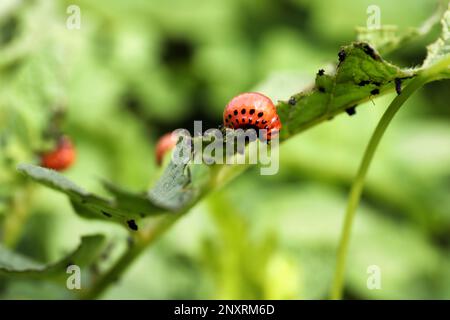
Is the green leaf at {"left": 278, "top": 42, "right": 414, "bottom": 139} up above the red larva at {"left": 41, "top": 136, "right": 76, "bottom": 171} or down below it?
below

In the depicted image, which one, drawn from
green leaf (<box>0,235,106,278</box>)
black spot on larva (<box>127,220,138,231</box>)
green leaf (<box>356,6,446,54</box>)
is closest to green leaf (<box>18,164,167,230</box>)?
black spot on larva (<box>127,220,138,231</box>)

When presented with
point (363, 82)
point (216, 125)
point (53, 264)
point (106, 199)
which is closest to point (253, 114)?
point (363, 82)

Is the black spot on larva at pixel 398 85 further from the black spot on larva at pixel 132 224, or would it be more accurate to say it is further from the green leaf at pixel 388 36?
the black spot on larva at pixel 132 224

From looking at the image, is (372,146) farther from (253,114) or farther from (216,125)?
(216,125)

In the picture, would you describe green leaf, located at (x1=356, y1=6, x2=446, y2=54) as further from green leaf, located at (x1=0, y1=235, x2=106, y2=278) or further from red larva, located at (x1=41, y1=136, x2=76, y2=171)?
red larva, located at (x1=41, y1=136, x2=76, y2=171)
